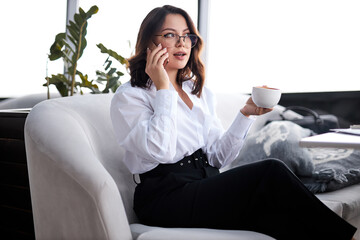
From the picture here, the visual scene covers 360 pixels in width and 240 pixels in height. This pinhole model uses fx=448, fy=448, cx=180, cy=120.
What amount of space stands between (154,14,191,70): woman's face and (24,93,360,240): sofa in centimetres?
39

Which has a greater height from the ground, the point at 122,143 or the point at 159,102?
the point at 159,102

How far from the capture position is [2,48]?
361cm

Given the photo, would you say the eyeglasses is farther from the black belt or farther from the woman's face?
the black belt

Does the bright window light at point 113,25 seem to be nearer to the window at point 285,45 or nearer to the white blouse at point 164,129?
the window at point 285,45

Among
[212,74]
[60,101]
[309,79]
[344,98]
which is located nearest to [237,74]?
[212,74]

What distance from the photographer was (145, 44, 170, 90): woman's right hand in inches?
64.9

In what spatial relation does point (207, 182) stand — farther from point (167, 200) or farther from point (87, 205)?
point (87, 205)

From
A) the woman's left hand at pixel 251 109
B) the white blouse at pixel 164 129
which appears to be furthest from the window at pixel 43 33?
the woman's left hand at pixel 251 109

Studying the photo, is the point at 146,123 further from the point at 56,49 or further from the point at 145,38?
the point at 56,49

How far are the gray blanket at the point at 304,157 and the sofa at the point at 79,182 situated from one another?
960 millimetres

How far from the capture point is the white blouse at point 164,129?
5.09ft

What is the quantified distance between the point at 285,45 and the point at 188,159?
1986 mm

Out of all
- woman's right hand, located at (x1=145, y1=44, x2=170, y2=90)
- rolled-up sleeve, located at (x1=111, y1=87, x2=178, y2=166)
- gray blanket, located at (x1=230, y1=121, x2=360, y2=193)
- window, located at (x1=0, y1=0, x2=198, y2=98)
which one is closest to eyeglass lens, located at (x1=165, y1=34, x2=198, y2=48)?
woman's right hand, located at (x1=145, y1=44, x2=170, y2=90)

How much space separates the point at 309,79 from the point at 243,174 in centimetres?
200
